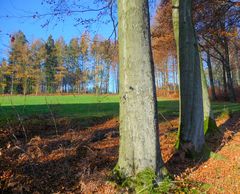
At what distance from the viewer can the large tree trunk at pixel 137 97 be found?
387 cm

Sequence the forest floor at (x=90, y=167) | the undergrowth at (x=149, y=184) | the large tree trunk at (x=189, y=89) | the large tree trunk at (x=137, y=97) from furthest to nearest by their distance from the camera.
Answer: the large tree trunk at (x=189, y=89), the forest floor at (x=90, y=167), the large tree trunk at (x=137, y=97), the undergrowth at (x=149, y=184)

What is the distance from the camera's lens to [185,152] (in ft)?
19.4

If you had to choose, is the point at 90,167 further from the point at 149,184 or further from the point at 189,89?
the point at 189,89

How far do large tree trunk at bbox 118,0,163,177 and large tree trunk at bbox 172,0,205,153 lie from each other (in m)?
2.35

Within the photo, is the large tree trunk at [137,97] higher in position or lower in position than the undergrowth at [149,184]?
higher

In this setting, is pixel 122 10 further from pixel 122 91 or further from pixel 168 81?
pixel 168 81

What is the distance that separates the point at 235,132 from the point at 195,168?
379cm

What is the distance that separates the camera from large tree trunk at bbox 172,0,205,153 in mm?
6117

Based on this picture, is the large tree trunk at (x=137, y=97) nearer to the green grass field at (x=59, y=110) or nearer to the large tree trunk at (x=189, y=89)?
the large tree trunk at (x=189, y=89)

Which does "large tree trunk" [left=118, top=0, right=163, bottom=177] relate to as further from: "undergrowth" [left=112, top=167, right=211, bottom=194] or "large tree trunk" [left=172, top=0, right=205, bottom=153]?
"large tree trunk" [left=172, top=0, right=205, bottom=153]

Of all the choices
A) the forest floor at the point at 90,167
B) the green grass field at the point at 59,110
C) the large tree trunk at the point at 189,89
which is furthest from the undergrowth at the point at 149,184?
the green grass field at the point at 59,110

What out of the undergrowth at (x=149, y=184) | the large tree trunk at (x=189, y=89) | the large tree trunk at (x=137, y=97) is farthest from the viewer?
the large tree trunk at (x=189, y=89)

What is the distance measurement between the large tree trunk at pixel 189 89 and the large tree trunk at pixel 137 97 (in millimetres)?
2350

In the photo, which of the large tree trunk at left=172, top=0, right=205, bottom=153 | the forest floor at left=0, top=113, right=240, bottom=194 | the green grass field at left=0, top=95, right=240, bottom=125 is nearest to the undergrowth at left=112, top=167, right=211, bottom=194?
the forest floor at left=0, top=113, right=240, bottom=194
